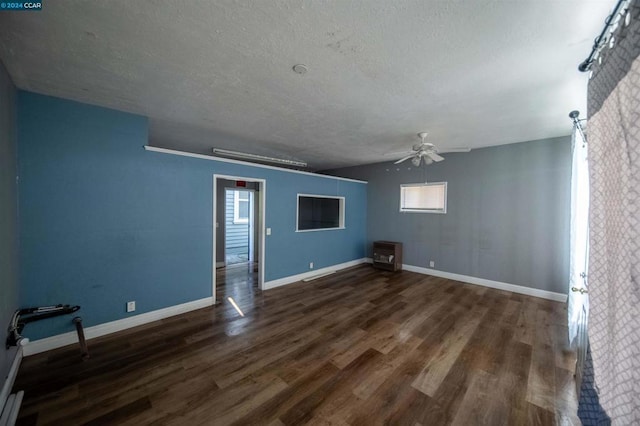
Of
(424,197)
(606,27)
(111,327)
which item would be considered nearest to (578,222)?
(606,27)

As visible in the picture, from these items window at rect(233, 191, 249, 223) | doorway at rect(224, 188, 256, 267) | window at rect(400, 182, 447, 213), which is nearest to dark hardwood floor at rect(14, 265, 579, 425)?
window at rect(400, 182, 447, 213)

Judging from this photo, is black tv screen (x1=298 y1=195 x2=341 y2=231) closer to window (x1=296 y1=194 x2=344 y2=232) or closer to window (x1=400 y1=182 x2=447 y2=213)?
window (x1=296 y1=194 x2=344 y2=232)

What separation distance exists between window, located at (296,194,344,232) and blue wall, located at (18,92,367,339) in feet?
8.91

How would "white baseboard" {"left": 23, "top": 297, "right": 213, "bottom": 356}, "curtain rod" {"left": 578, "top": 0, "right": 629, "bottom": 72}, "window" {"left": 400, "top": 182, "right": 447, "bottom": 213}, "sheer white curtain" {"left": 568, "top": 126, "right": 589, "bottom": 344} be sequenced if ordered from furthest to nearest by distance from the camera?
"window" {"left": 400, "top": 182, "right": 447, "bottom": 213} → "white baseboard" {"left": 23, "top": 297, "right": 213, "bottom": 356} → "sheer white curtain" {"left": 568, "top": 126, "right": 589, "bottom": 344} → "curtain rod" {"left": 578, "top": 0, "right": 629, "bottom": 72}

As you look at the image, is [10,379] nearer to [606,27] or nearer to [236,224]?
[606,27]

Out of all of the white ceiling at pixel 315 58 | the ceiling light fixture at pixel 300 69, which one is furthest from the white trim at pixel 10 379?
the ceiling light fixture at pixel 300 69

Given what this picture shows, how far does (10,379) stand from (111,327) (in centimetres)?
88

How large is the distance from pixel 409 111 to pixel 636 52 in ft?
7.08

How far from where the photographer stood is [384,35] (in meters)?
1.64

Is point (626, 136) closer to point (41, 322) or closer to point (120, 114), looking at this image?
point (120, 114)

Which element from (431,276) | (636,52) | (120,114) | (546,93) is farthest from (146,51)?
(431,276)

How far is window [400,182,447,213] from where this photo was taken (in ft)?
17.6

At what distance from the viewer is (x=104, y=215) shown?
2.79m

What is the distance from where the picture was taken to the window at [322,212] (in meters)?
6.11
